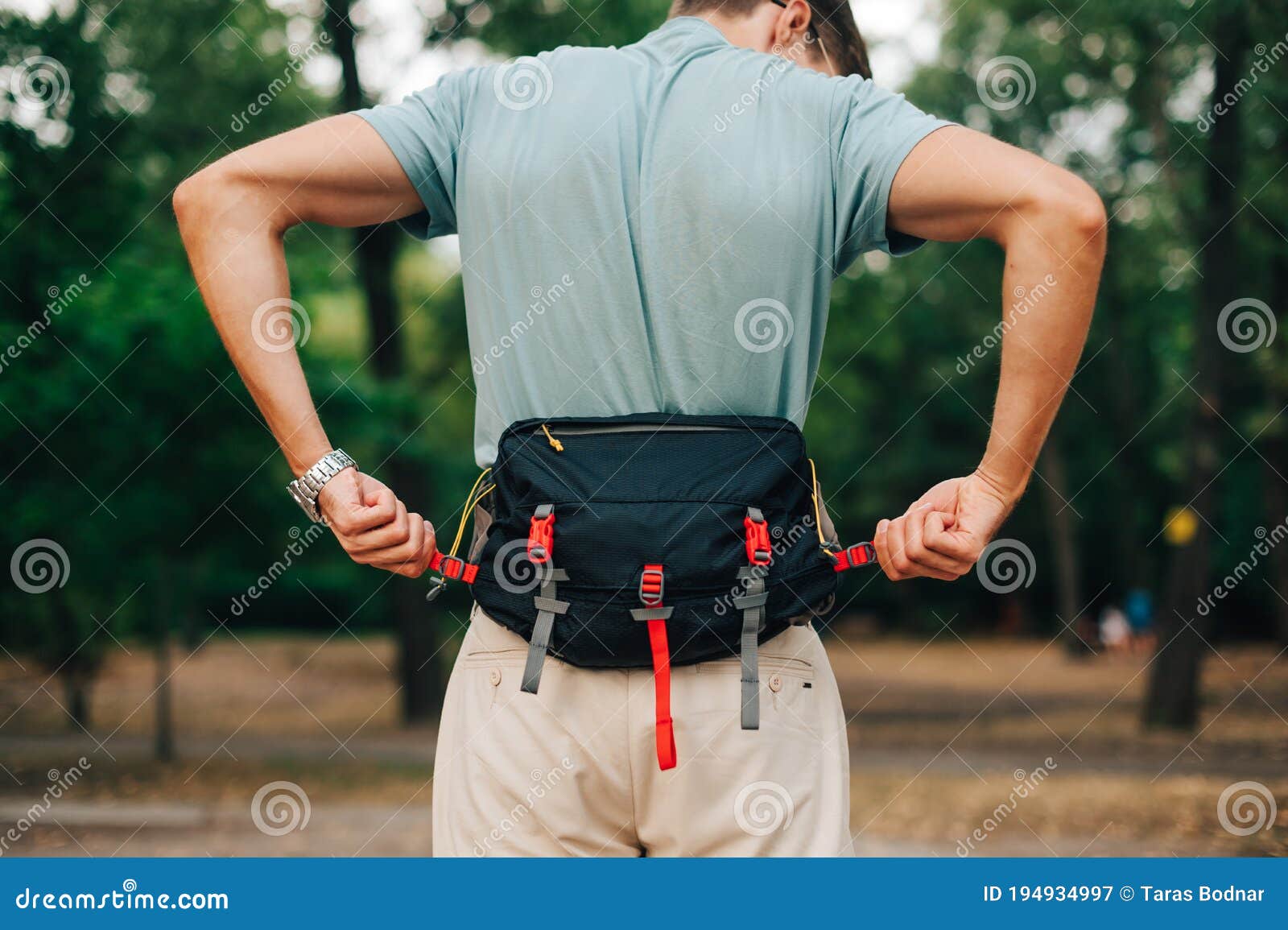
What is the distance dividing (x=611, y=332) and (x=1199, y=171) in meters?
15.9

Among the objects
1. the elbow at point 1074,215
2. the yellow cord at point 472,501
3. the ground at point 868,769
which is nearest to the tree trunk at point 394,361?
the ground at point 868,769

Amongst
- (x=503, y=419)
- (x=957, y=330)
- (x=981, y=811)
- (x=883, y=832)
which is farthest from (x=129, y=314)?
(x=957, y=330)

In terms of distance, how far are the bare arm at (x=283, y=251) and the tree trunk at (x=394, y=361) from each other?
11.1 meters

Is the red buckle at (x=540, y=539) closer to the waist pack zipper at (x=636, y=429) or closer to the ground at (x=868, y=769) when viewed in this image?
the waist pack zipper at (x=636, y=429)

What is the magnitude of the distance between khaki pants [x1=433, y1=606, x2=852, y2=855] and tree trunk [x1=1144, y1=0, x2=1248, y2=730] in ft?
39.8

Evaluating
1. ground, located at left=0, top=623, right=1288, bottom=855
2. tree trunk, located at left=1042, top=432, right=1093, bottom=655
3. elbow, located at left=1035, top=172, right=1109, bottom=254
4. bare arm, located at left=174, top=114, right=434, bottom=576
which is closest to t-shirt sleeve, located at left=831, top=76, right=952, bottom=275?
elbow, located at left=1035, top=172, right=1109, bottom=254

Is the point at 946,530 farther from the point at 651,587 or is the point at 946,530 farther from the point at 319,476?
the point at 319,476

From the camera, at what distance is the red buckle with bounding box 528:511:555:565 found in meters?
1.78

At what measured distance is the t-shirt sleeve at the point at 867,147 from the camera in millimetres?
1756

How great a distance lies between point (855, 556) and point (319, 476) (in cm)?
81

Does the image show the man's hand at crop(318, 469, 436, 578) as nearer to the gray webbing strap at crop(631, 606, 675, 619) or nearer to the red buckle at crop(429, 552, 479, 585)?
the red buckle at crop(429, 552, 479, 585)

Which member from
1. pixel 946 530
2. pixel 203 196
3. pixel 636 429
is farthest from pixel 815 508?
pixel 203 196

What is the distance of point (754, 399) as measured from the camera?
1840mm

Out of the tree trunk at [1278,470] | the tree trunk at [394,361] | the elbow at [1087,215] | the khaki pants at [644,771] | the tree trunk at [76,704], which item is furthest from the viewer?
the tree trunk at [1278,470]
